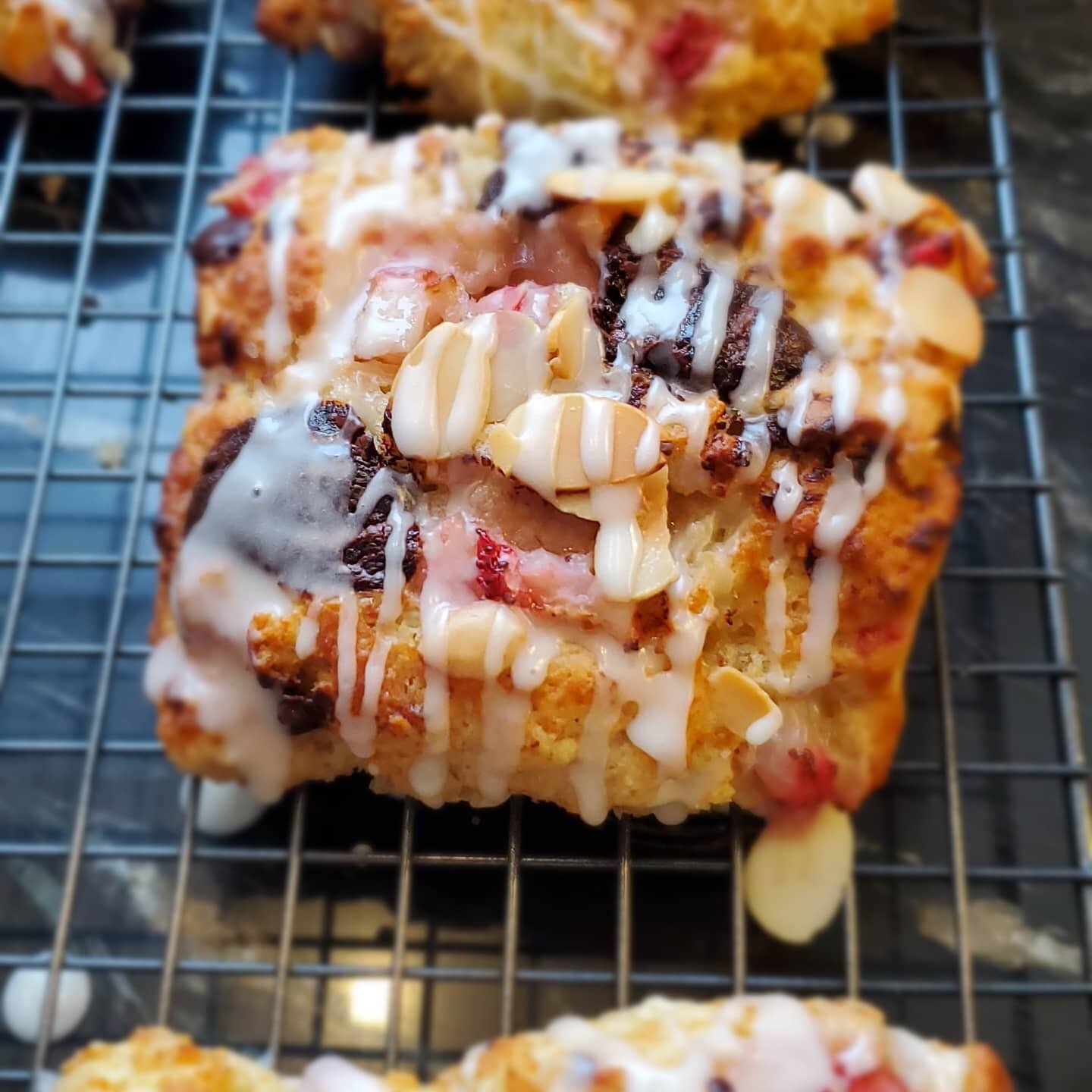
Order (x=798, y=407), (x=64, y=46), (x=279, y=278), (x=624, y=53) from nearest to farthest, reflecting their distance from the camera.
Result: (x=798, y=407), (x=279, y=278), (x=624, y=53), (x=64, y=46)

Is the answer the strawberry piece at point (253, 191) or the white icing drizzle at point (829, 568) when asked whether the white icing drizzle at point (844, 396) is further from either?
the strawberry piece at point (253, 191)

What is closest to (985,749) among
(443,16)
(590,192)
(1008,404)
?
(1008,404)

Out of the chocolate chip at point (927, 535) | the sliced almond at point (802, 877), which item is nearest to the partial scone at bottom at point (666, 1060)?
the sliced almond at point (802, 877)

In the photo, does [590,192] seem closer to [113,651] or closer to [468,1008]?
[113,651]

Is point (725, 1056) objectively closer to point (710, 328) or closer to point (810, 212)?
point (710, 328)

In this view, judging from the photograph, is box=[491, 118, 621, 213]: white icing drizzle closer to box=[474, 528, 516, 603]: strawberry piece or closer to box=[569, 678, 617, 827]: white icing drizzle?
box=[474, 528, 516, 603]: strawberry piece

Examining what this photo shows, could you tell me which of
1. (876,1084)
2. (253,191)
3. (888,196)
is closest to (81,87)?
(253,191)

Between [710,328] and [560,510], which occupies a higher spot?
[710,328]
